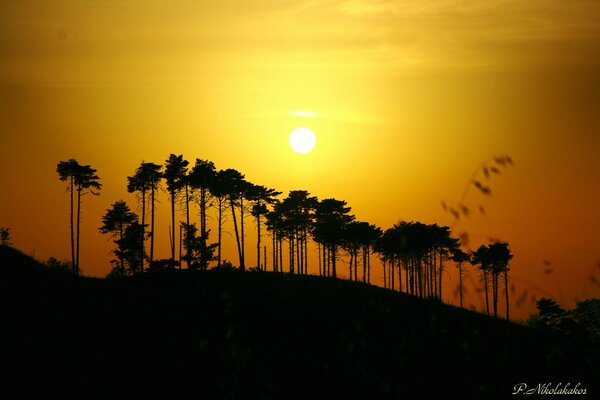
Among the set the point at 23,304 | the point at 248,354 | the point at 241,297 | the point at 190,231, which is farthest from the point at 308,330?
the point at 190,231

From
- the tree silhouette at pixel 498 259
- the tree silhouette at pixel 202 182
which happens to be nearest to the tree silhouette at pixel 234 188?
the tree silhouette at pixel 202 182

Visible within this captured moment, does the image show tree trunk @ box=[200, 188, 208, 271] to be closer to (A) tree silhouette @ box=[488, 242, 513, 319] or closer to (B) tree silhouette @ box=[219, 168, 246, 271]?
(B) tree silhouette @ box=[219, 168, 246, 271]

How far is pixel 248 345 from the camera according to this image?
8625mm

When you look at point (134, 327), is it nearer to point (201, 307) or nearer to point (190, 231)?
point (201, 307)

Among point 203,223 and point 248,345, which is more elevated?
point 203,223

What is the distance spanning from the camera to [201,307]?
46.6 meters

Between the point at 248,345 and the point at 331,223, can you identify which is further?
the point at 331,223

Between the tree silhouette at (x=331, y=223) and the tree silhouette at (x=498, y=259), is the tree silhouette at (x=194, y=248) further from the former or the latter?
the tree silhouette at (x=498, y=259)

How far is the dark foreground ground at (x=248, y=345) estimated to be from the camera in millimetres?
6086

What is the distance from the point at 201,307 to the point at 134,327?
29.3ft

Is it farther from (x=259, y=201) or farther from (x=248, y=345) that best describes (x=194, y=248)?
(x=248, y=345)


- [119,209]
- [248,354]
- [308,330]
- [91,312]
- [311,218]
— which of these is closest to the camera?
[248,354]

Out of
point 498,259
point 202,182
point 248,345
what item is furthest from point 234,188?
point 248,345

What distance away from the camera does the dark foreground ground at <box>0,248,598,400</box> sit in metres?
6.09
